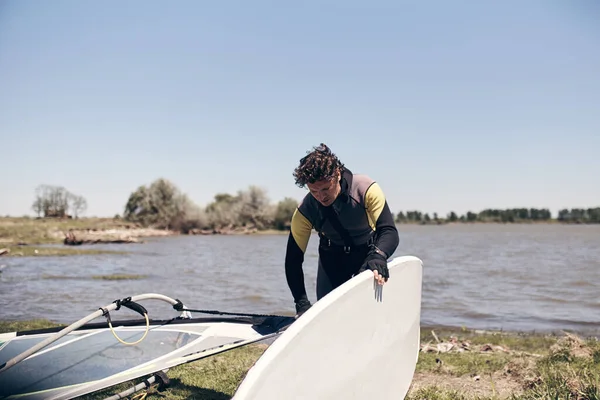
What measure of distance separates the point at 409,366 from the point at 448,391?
72 centimetres

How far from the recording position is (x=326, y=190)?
3.22 metres

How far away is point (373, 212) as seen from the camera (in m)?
3.42

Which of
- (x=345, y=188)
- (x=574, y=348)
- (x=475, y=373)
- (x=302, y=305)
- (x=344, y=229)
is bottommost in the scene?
(x=475, y=373)

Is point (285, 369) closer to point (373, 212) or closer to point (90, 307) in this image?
point (373, 212)

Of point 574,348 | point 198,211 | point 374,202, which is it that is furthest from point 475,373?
point 198,211

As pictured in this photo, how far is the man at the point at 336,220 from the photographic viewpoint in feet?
10.4

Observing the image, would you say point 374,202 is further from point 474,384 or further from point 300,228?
point 474,384

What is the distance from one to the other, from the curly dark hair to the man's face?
0.04 m

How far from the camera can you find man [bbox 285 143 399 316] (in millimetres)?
3180

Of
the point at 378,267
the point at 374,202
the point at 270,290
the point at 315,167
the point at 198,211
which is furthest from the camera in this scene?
the point at 198,211

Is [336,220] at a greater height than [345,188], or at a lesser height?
lesser

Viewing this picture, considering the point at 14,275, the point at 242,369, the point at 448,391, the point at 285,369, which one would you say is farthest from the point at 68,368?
the point at 14,275

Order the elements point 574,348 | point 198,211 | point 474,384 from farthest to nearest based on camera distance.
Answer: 1. point 198,211
2. point 574,348
3. point 474,384

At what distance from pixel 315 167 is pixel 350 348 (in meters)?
1.11
